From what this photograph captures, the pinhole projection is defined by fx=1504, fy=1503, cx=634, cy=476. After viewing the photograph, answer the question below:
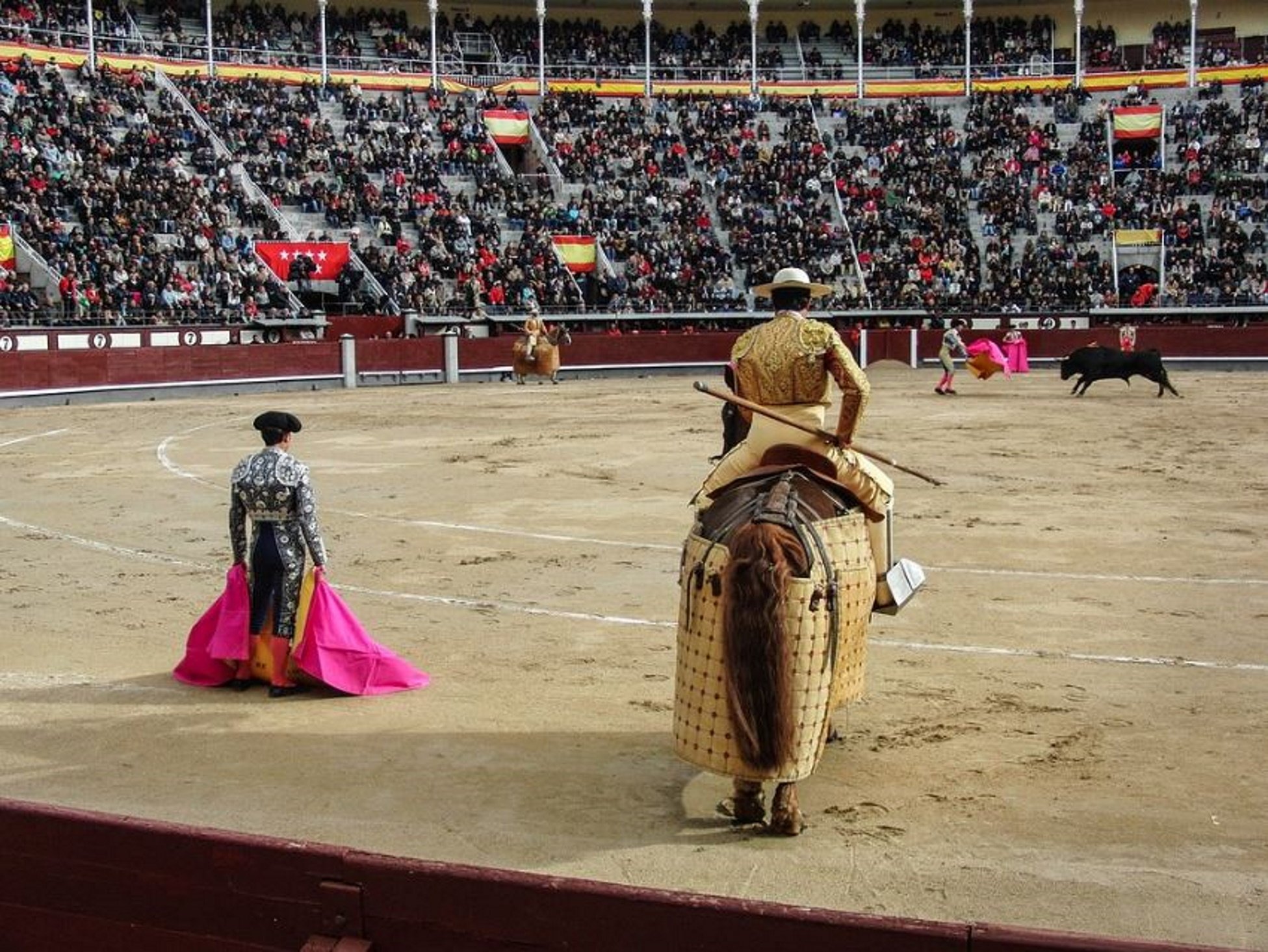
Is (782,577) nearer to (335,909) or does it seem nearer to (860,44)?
(335,909)

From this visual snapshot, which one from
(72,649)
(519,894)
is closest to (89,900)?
(519,894)

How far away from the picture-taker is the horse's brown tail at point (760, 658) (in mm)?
4270

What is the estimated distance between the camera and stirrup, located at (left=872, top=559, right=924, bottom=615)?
17.2ft

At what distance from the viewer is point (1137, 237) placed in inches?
1363

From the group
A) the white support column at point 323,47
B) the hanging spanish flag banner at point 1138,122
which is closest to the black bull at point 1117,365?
the hanging spanish flag banner at point 1138,122

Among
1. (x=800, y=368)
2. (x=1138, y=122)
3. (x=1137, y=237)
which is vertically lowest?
(x=800, y=368)

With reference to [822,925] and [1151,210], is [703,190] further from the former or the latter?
[822,925]

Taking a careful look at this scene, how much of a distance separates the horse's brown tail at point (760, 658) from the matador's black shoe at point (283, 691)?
2.62m

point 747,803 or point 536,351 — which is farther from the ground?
point 536,351

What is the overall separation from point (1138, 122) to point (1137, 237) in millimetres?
4916

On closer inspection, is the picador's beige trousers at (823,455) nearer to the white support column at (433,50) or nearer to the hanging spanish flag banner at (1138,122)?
the white support column at (433,50)

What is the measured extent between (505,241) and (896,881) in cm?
3085

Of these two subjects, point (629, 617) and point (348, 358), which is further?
point (348, 358)

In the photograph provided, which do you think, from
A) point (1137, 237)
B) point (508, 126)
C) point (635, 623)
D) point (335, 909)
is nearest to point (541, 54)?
point (508, 126)
